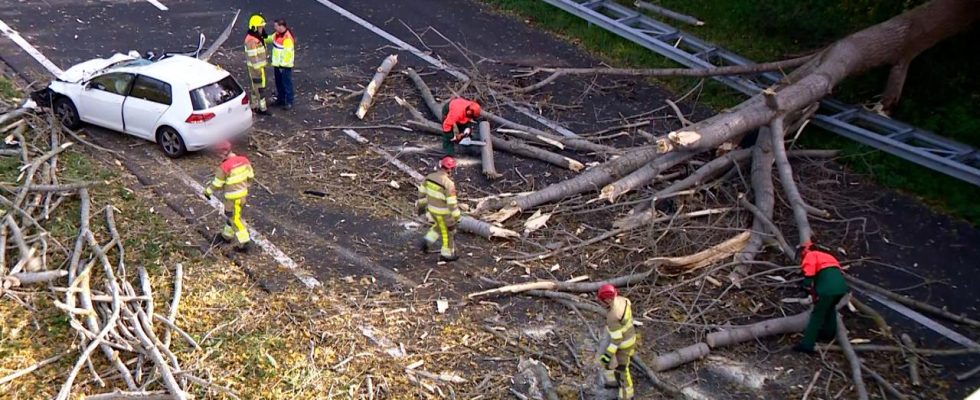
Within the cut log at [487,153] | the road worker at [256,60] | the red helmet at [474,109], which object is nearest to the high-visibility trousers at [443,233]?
the cut log at [487,153]

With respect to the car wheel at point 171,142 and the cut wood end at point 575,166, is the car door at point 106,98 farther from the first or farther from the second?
the cut wood end at point 575,166

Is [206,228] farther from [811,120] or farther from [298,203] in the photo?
[811,120]

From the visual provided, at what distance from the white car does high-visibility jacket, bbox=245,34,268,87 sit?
1.11 m

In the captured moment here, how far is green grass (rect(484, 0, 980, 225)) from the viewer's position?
1288 centimetres

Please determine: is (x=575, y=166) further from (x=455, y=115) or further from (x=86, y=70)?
(x=86, y=70)

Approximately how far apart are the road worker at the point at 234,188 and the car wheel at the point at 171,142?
234 centimetres

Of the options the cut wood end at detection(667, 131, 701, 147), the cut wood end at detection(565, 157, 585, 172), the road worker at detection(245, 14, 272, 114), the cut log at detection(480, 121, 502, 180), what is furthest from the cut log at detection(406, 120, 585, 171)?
the road worker at detection(245, 14, 272, 114)

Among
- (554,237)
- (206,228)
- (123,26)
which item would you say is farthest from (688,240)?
(123,26)

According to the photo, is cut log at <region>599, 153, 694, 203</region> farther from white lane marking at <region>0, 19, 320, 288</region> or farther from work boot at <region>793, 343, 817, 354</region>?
white lane marking at <region>0, 19, 320, 288</region>

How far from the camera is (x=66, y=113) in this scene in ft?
45.2

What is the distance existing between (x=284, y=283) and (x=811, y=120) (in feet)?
27.6

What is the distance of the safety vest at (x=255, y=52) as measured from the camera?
47.1 ft

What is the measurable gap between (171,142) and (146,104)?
0.66 meters

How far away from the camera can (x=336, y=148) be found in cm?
1366
